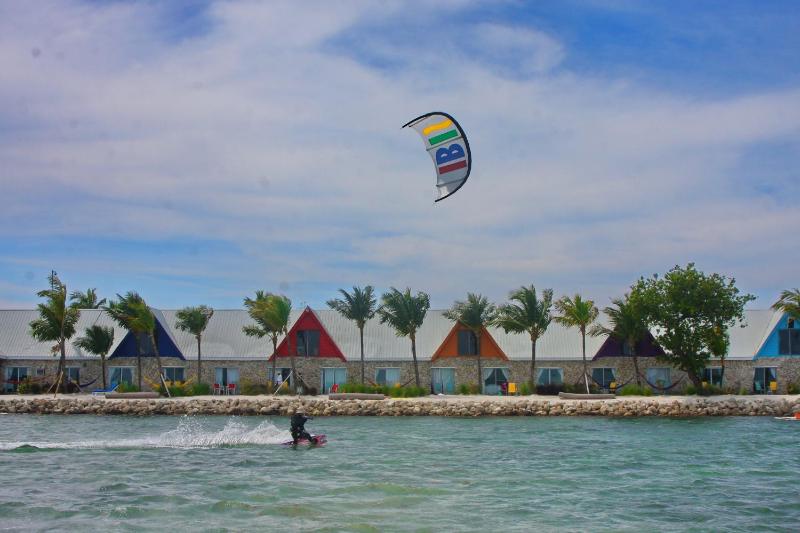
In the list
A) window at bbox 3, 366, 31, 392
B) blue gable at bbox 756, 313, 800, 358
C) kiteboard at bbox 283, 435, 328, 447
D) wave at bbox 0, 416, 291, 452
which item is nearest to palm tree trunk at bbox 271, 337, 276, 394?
window at bbox 3, 366, 31, 392

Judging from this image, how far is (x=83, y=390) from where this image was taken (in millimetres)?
54406

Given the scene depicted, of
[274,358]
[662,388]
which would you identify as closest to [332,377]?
[274,358]

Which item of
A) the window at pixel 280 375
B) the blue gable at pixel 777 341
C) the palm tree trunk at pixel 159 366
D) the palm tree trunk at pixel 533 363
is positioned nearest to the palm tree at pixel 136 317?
the palm tree trunk at pixel 159 366

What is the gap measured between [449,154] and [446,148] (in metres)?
0.16

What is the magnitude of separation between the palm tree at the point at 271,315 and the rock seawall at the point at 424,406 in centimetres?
433

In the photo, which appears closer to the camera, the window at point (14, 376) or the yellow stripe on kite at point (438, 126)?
the yellow stripe on kite at point (438, 126)

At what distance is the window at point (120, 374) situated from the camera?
54.8 metres

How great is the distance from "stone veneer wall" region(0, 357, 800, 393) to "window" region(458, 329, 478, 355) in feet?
1.36

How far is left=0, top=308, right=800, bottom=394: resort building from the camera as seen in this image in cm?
5106

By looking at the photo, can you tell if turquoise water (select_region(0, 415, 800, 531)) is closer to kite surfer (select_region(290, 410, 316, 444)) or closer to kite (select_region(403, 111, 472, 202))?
kite surfer (select_region(290, 410, 316, 444))

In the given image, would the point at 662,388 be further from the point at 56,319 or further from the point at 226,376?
the point at 56,319

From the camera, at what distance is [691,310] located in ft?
153

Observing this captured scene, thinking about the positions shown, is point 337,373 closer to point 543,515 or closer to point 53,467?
point 53,467

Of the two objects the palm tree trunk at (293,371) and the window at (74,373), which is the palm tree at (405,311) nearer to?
the palm tree trunk at (293,371)
